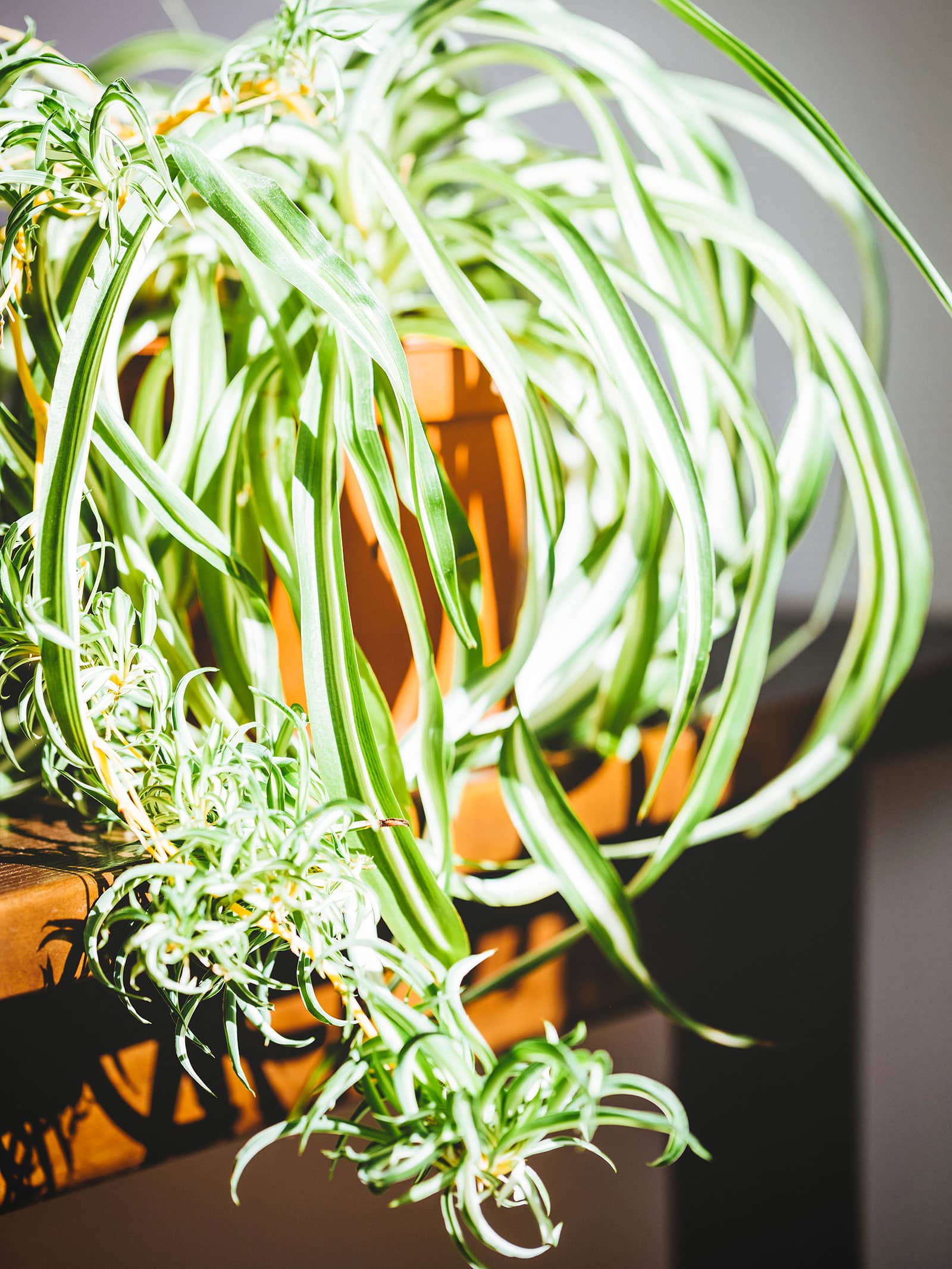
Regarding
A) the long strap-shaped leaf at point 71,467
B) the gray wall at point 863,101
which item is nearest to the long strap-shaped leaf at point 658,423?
the long strap-shaped leaf at point 71,467

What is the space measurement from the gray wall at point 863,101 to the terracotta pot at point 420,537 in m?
0.34

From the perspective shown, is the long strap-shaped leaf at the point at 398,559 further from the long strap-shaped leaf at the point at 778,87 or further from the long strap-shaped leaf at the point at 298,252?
the long strap-shaped leaf at the point at 778,87

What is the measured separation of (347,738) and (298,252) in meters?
0.15

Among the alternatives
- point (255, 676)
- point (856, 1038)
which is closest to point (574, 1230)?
point (856, 1038)

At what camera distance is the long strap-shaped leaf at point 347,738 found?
11.7 inches

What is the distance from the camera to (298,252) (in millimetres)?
271

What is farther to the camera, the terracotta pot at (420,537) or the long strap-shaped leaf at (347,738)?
the terracotta pot at (420,537)

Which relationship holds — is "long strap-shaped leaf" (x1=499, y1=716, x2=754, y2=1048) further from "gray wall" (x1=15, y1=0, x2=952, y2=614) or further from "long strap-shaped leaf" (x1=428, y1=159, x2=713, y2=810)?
"gray wall" (x1=15, y1=0, x2=952, y2=614)

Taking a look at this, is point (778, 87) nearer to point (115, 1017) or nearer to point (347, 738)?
point (347, 738)

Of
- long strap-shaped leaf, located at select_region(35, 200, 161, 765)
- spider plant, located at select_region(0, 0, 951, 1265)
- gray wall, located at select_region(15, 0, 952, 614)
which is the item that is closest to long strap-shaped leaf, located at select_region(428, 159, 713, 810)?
spider plant, located at select_region(0, 0, 951, 1265)

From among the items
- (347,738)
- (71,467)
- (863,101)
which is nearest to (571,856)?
(347,738)

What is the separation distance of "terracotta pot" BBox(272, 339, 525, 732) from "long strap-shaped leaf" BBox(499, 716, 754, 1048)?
8 cm

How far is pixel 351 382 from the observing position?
313 millimetres

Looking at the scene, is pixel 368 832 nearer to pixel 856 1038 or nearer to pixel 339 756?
pixel 339 756
